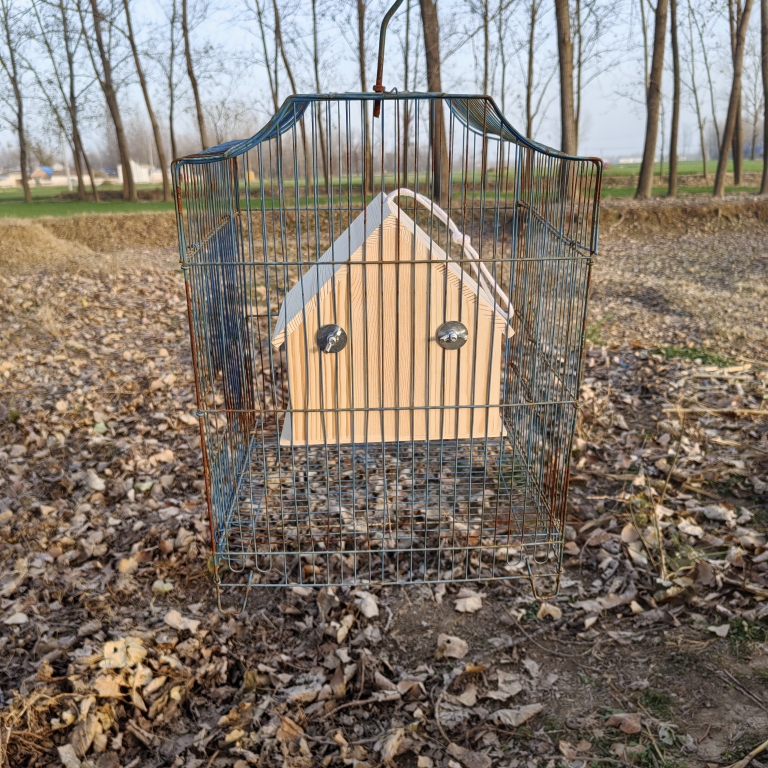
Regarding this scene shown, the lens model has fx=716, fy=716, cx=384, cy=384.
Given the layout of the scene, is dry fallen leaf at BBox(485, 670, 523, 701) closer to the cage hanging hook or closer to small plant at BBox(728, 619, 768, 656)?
small plant at BBox(728, 619, 768, 656)

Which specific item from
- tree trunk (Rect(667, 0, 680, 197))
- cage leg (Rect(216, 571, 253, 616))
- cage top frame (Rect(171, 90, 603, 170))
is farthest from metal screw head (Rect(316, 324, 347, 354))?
tree trunk (Rect(667, 0, 680, 197))

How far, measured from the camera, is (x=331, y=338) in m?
3.39

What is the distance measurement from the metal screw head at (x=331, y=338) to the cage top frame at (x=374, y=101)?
90 cm

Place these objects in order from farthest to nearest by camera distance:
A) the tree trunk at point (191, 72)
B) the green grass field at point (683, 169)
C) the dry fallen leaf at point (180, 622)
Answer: the green grass field at point (683, 169) → the tree trunk at point (191, 72) → the dry fallen leaf at point (180, 622)

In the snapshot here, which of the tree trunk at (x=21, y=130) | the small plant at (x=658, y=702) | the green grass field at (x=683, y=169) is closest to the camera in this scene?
the small plant at (x=658, y=702)

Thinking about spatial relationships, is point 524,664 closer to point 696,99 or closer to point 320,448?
point 320,448

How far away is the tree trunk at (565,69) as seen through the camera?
14102 mm

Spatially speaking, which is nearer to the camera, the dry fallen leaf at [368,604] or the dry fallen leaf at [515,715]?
the dry fallen leaf at [515,715]

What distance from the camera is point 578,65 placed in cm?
2753

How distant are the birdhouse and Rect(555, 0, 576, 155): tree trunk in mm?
→ 11515

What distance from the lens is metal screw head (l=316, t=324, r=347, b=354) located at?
340cm

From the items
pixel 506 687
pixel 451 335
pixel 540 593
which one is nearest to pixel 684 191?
pixel 540 593

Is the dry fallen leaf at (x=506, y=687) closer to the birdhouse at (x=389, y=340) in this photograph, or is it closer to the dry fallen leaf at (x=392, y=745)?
the dry fallen leaf at (x=392, y=745)

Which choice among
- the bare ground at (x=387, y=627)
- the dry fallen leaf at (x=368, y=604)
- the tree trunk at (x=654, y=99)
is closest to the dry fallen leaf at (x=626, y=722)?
the bare ground at (x=387, y=627)
